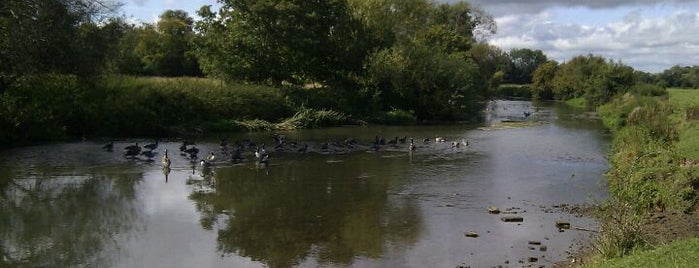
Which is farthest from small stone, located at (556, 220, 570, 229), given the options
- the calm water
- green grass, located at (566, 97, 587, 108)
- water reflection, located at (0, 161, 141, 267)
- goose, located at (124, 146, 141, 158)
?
green grass, located at (566, 97, 587, 108)

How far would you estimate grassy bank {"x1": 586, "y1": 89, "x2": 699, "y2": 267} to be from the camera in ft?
35.2

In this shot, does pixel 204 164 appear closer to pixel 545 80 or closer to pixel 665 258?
pixel 665 258

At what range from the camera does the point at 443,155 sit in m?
30.8

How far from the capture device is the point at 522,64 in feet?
520

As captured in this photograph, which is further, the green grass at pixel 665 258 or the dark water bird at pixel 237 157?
the dark water bird at pixel 237 157

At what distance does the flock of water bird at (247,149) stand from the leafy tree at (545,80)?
7905cm

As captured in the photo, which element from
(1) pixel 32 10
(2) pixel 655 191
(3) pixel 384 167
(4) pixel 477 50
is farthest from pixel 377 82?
(4) pixel 477 50

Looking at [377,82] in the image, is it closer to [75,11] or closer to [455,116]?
[455,116]

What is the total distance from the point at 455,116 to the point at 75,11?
3304 cm

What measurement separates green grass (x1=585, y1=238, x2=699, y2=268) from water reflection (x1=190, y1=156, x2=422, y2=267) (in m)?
5.17

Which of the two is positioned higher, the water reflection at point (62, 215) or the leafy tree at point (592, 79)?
the leafy tree at point (592, 79)

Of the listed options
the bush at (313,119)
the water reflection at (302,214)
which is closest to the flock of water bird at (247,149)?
the water reflection at (302,214)

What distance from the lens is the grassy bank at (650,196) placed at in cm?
1072

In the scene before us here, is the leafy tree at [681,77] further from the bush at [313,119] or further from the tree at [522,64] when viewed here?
the bush at [313,119]
